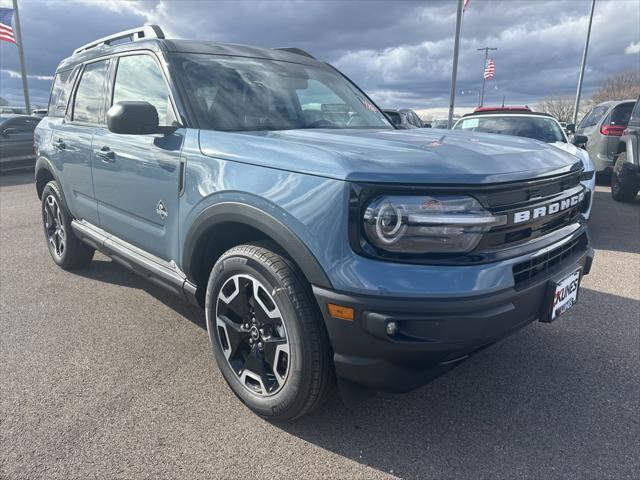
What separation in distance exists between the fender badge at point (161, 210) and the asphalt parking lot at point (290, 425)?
3.01 ft

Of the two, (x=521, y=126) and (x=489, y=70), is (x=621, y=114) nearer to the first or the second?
(x=521, y=126)

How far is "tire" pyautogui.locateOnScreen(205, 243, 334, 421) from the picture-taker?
2074 mm

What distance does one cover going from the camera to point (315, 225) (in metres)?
1.97

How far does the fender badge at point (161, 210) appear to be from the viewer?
9.23ft

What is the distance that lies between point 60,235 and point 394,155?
3830 mm

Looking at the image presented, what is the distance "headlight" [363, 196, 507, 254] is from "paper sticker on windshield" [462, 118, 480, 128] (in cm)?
607

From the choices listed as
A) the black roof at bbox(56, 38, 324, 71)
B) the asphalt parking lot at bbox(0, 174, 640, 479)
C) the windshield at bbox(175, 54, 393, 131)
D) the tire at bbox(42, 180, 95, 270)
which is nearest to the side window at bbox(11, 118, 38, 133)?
the tire at bbox(42, 180, 95, 270)

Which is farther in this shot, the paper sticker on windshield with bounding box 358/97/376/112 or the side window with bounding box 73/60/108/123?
the paper sticker on windshield with bounding box 358/97/376/112

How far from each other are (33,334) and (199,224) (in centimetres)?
179

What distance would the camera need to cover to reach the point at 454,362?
6.70 feet

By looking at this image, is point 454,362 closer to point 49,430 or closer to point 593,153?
point 49,430

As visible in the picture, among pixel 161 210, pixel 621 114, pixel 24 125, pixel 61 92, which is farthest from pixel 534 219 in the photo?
pixel 24 125

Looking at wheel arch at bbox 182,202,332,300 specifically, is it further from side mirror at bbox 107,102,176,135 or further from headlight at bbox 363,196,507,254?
side mirror at bbox 107,102,176,135

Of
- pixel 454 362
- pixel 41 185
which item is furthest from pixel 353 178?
pixel 41 185
